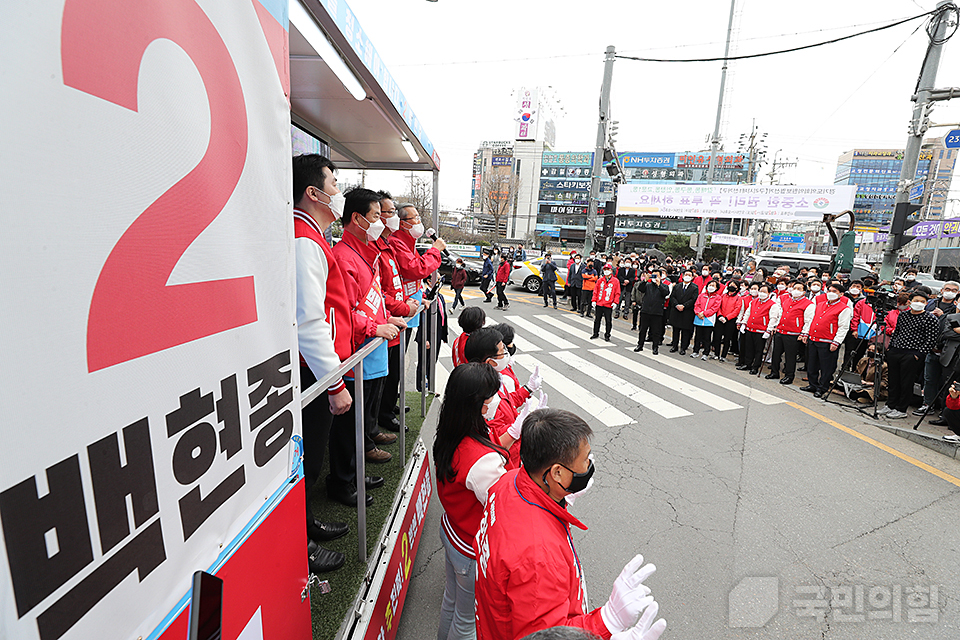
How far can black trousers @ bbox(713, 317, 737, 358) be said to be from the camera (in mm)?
8852

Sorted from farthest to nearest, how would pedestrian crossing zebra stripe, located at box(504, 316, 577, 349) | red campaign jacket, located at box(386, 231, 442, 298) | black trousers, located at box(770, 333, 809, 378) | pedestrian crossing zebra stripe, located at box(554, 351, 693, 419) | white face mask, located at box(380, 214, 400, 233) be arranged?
pedestrian crossing zebra stripe, located at box(504, 316, 577, 349) < black trousers, located at box(770, 333, 809, 378) < pedestrian crossing zebra stripe, located at box(554, 351, 693, 419) < red campaign jacket, located at box(386, 231, 442, 298) < white face mask, located at box(380, 214, 400, 233)

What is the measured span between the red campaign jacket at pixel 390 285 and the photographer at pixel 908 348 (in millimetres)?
6705

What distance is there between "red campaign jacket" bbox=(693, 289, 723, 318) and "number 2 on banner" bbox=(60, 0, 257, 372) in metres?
8.96

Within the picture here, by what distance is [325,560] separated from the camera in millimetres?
2137

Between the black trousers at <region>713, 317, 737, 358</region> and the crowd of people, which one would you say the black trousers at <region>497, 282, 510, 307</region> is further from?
the crowd of people

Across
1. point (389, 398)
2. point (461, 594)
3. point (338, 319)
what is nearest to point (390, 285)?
point (389, 398)

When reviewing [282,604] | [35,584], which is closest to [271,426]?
[282,604]

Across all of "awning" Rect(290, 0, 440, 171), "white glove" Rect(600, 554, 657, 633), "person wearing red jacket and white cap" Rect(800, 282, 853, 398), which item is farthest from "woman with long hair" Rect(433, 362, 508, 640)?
"person wearing red jacket and white cap" Rect(800, 282, 853, 398)

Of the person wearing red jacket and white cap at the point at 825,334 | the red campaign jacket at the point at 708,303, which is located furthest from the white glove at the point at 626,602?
the red campaign jacket at the point at 708,303

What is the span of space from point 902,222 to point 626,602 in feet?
36.9

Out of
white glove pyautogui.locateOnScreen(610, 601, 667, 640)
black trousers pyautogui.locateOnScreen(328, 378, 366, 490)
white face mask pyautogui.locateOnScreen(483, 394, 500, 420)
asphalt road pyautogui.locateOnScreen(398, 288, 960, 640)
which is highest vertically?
white face mask pyautogui.locateOnScreen(483, 394, 500, 420)

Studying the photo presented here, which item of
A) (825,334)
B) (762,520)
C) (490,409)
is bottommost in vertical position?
(762,520)

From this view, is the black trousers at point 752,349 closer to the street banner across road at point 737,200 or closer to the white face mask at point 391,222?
the white face mask at point 391,222

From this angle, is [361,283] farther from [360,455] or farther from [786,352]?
[786,352]
